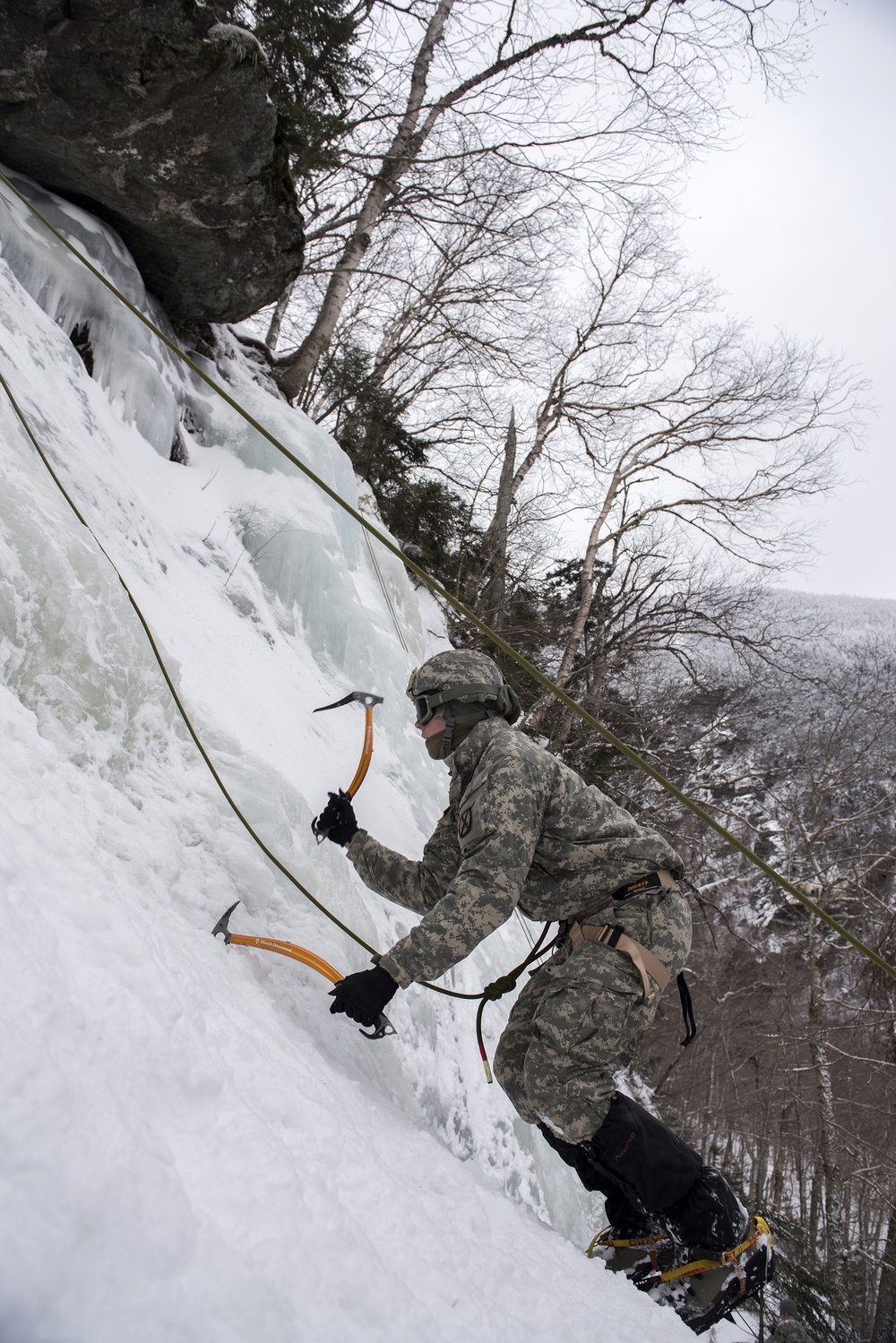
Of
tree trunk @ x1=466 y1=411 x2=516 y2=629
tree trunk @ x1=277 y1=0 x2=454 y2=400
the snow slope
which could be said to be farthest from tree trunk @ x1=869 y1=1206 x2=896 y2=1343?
tree trunk @ x1=277 y1=0 x2=454 y2=400

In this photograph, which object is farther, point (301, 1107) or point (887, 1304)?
point (887, 1304)

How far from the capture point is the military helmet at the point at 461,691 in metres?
2.28

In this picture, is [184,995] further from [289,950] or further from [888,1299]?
[888,1299]

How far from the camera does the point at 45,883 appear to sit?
4.70 ft

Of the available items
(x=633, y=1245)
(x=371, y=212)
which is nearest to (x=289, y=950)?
(x=633, y=1245)

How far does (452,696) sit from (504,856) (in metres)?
0.55

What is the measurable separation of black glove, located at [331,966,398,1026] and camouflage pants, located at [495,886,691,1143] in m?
0.52

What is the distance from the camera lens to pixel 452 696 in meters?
2.27

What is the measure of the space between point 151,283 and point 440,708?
13.3ft

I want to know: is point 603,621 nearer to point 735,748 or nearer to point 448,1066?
point 735,748

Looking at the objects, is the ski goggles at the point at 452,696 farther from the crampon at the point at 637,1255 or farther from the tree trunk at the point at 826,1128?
the tree trunk at the point at 826,1128

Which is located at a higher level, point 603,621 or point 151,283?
point 603,621

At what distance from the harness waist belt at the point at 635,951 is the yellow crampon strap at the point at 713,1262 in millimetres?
669

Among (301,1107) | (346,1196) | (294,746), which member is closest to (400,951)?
(301,1107)
